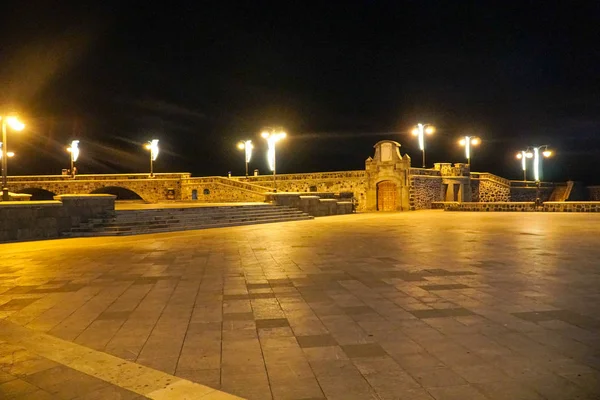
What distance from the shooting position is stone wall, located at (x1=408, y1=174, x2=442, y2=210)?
35.0 m

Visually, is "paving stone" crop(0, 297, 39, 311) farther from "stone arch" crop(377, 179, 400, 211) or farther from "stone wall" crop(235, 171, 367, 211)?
"stone arch" crop(377, 179, 400, 211)

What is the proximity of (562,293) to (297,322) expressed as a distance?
13.9ft

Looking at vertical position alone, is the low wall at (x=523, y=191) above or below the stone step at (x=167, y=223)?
above

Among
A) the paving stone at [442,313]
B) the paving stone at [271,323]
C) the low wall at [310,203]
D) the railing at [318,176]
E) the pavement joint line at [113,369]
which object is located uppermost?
the railing at [318,176]

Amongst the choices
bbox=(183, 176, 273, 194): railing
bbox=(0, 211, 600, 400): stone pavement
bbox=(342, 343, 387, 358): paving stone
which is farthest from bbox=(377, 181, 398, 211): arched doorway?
Answer: bbox=(342, 343, 387, 358): paving stone

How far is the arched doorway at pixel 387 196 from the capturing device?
35.5 meters

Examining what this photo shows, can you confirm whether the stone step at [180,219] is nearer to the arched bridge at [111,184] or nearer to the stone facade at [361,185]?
the stone facade at [361,185]

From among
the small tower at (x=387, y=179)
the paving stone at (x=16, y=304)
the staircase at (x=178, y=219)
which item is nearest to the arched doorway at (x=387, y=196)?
the small tower at (x=387, y=179)

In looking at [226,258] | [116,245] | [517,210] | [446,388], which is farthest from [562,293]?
[517,210]

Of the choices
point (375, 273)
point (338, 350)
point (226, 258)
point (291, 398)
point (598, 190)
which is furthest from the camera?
point (598, 190)

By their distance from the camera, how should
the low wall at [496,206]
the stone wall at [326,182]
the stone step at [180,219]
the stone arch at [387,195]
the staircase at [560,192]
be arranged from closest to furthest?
the stone step at [180,219]
the low wall at [496,206]
the stone arch at [387,195]
the stone wall at [326,182]
the staircase at [560,192]

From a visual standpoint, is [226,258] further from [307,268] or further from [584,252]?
[584,252]

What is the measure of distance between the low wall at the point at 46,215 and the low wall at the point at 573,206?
2945cm

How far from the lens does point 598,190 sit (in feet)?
181
